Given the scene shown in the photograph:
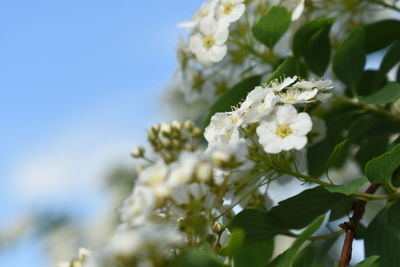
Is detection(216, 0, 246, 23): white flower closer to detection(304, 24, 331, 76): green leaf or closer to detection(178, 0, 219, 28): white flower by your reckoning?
detection(178, 0, 219, 28): white flower

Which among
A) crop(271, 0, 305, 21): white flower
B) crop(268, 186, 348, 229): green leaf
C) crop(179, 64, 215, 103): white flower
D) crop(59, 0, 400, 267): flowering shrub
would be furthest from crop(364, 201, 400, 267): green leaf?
crop(179, 64, 215, 103): white flower

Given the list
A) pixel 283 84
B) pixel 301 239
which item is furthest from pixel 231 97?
pixel 301 239

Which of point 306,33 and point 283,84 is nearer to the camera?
point 283,84

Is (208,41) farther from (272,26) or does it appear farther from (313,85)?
(313,85)

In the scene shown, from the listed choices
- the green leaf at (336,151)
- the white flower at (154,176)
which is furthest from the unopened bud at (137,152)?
the white flower at (154,176)

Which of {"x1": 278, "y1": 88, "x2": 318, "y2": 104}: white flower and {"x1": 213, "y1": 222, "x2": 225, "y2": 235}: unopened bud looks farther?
{"x1": 278, "y1": 88, "x2": 318, "y2": 104}: white flower

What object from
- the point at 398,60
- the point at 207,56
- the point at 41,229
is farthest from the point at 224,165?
the point at 41,229

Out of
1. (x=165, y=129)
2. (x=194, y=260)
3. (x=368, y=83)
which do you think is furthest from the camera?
(x=368, y=83)
